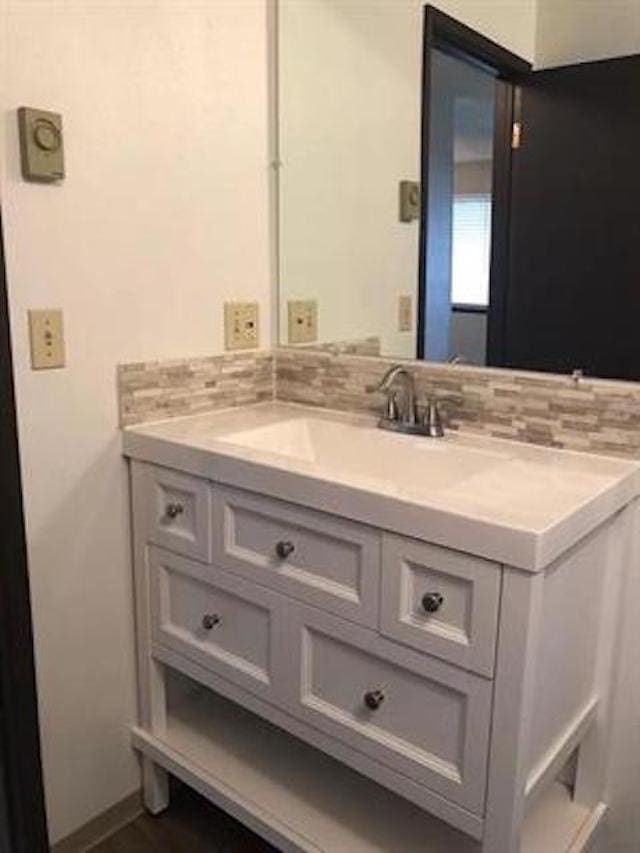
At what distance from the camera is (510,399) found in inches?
57.6

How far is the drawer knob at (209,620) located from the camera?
4.81 feet

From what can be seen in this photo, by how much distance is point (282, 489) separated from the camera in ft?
4.16

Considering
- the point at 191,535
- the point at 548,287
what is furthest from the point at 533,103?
the point at 191,535

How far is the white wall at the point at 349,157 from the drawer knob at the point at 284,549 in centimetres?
60

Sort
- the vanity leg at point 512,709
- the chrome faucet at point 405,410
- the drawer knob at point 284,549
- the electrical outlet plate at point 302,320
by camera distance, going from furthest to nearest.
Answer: the electrical outlet plate at point 302,320 < the chrome faucet at point 405,410 < the drawer knob at point 284,549 < the vanity leg at point 512,709

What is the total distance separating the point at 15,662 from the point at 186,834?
587 millimetres

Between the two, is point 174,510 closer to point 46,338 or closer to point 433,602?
point 46,338

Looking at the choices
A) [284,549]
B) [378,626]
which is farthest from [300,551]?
[378,626]

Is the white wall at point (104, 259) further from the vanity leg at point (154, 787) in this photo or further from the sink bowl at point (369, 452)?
the sink bowl at point (369, 452)

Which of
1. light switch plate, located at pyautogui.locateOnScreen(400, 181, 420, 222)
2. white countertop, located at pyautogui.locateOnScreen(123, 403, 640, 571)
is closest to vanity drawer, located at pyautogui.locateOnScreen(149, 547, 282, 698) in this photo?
white countertop, located at pyautogui.locateOnScreen(123, 403, 640, 571)

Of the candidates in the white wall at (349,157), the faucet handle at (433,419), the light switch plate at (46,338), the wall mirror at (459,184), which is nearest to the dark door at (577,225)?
the wall mirror at (459,184)

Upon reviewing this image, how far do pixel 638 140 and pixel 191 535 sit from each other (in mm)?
1134

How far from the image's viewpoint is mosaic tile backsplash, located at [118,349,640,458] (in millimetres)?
1342

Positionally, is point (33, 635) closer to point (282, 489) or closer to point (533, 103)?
point (282, 489)
